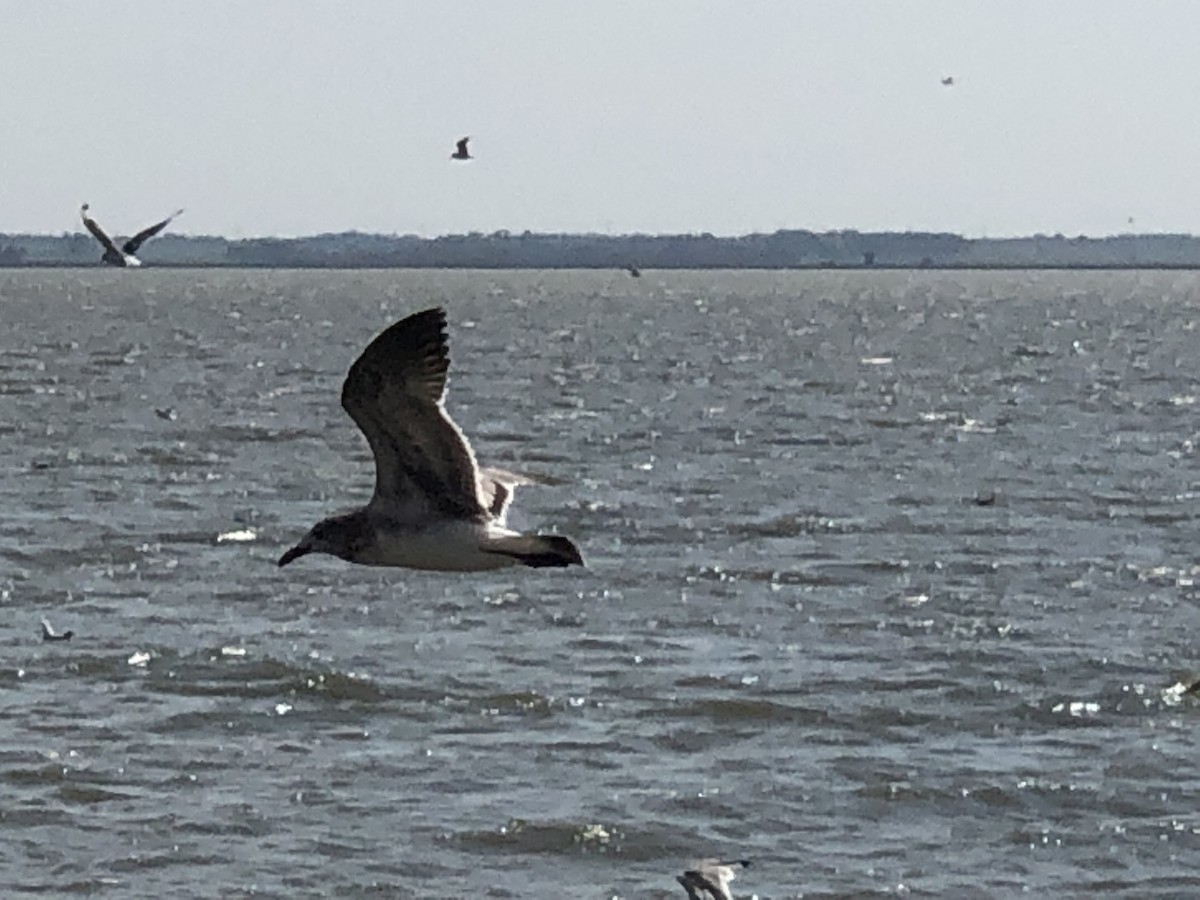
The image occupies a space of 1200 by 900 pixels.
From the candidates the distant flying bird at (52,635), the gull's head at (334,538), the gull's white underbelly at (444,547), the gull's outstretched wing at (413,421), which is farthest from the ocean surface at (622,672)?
the gull's outstretched wing at (413,421)

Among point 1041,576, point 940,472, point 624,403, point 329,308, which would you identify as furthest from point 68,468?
point 329,308

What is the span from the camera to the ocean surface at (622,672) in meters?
16.1

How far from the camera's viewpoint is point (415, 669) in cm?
2116

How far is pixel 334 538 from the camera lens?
12.5 m

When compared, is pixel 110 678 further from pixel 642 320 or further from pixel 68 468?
pixel 642 320

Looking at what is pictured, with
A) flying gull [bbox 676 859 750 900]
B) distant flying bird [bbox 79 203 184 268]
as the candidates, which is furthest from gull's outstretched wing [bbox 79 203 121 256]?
flying gull [bbox 676 859 750 900]

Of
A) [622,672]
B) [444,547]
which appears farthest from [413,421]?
[622,672]

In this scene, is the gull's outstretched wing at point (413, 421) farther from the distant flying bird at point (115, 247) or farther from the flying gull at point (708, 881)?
the distant flying bird at point (115, 247)

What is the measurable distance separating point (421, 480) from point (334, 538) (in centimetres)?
80

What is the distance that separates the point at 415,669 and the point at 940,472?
58.7 feet

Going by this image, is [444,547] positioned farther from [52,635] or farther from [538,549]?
[52,635]

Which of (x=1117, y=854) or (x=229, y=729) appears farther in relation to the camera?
(x=229, y=729)

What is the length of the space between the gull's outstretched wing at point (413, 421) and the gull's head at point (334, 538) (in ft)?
0.90

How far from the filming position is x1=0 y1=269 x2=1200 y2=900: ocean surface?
1606cm
